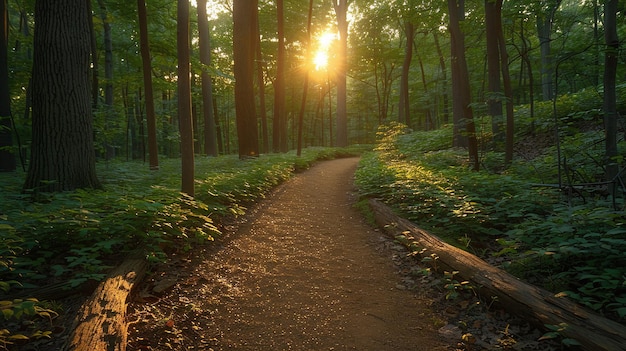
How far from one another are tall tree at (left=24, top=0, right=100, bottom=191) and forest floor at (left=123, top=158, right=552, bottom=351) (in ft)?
10.2

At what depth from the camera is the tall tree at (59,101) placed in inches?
221

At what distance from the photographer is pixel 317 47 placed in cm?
2625

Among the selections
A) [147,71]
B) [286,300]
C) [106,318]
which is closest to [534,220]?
[286,300]

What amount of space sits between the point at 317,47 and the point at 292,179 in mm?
17933

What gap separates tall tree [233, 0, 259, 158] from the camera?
13266mm

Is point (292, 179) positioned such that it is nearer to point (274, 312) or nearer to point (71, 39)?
point (71, 39)

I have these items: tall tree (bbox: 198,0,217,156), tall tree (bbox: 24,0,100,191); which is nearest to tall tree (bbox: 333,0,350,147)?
tall tree (bbox: 198,0,217,156)

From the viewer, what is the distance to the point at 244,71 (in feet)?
43.9

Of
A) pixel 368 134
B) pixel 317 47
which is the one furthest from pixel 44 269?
pixel 368 134

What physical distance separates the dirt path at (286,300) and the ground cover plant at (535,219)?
4.33 ft

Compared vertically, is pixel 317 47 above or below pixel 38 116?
above

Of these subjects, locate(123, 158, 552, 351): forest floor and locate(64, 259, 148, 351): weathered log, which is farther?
locate(123, 158, 552, 351): forest floor

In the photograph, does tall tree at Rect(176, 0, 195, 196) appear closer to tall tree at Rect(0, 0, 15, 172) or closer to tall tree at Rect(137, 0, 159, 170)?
tall tree at Rect(137, 0, 159, 170)

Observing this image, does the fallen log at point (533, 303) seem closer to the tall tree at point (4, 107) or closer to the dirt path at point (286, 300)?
the dirt path at point (286, 300)
